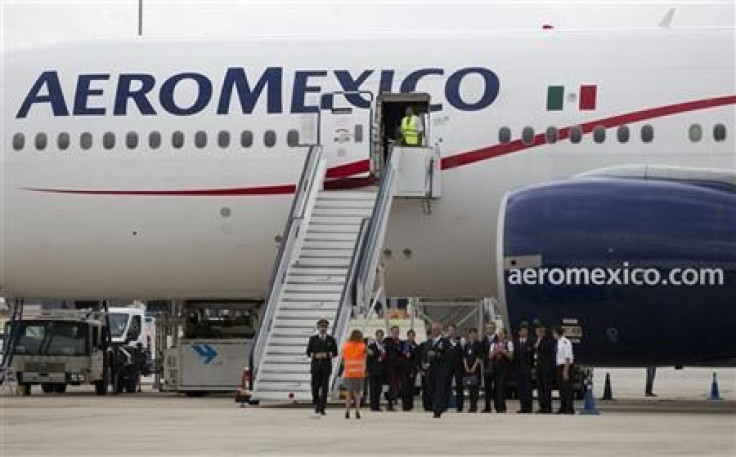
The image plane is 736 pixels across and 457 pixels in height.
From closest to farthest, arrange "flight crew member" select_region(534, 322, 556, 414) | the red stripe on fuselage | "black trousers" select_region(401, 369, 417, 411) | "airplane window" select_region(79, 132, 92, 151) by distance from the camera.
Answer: "flight crew member" select_region(534, 322, 556, 414)
"black trousers" select_region(401, 369, 417, 411)
the red stripe on fuselage
"airplane window" select_region(79, 132, 92, 151)

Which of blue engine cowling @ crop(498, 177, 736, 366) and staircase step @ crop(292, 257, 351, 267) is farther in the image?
staircase step @ crop(292, 257, 351, 267)

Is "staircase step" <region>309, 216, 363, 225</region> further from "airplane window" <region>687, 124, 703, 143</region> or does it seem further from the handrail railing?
"airplane window" <region>687, 124, 703, 143</region>

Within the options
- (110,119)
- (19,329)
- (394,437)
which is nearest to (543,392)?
(394,437)

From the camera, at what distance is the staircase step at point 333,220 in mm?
29859

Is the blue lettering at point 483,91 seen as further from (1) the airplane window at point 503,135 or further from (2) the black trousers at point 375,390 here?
(2) the black trousers at point 375,390

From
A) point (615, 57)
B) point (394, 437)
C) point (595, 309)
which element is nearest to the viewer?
point (394, 437)

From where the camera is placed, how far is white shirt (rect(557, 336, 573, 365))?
85.3 feet

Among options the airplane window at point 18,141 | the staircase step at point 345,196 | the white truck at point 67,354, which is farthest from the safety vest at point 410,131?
the white truck at point 67,354

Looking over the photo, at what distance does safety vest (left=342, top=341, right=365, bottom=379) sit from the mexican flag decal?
5348 millimetres

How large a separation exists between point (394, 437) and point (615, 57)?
980cm

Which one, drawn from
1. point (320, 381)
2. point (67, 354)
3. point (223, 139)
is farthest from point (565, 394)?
point (67, 354)

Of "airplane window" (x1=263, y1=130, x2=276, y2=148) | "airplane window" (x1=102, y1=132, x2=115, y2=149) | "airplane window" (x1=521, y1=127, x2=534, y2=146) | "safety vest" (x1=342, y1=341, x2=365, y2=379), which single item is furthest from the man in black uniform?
"airplane window" (x1=102, y1=132, x2=115, y2=149)

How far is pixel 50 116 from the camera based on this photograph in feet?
102

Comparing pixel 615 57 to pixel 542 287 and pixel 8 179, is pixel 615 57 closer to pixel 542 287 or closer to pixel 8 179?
pixel 542 287
